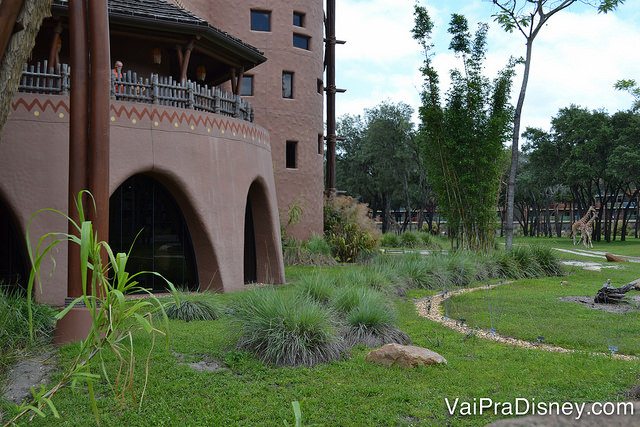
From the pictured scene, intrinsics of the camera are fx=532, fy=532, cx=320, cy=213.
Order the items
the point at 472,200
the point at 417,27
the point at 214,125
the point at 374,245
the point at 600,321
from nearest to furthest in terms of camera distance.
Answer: the point at 600,321 < the point at 214,125 < the point at 472,200 < the point at 417,27 < the point at 374,245

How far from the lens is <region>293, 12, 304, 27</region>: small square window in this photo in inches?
842

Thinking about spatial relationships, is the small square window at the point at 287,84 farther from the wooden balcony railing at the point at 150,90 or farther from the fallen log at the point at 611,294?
the fallen log at the point at 611,294

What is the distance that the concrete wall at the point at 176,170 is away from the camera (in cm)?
1008

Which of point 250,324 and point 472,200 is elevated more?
point 472,200

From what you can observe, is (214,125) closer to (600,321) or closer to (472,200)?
(600,321)

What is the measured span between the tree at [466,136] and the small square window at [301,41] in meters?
4.52

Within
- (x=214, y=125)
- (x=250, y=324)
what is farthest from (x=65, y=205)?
(x=250, y=324)

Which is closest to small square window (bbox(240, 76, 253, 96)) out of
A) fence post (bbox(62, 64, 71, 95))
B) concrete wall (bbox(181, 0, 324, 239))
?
concrete wall (bbox(181, 0, 324, 239))

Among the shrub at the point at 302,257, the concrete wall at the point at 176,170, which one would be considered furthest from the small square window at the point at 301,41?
the concrete wall at the point at 176,170

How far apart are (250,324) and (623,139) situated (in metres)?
34.3

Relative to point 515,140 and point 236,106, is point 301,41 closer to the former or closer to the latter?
point 515,140

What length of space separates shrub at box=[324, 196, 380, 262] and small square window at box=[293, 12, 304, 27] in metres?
7.43

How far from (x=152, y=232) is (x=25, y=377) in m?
6.33

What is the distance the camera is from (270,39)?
810 inches
